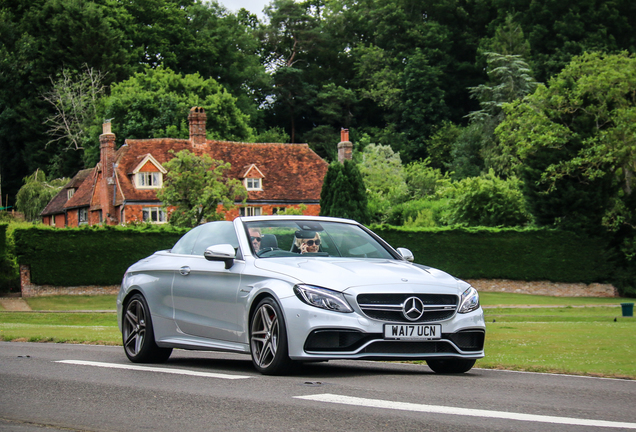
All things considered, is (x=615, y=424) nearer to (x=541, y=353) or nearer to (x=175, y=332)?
(x=175, y=332)

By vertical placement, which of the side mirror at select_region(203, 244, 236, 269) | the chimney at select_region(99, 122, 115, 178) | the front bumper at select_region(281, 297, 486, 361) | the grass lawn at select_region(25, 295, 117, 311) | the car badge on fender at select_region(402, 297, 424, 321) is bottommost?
the grass lawn at select_region(25, 295, 117, 311)

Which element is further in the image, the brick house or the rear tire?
the brick house

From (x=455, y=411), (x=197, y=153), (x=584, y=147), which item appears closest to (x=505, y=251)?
(x=584, y=147)

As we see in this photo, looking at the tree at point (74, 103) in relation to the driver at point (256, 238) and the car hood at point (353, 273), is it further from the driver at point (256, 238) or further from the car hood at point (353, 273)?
the car hood at point (353, 273)

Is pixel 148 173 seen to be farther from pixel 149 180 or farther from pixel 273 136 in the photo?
pixel 273 136

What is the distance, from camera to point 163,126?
76.4 m

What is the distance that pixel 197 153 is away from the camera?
70.2 metres

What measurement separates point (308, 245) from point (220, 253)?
1027mm

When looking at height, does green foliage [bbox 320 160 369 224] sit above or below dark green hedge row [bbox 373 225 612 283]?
above

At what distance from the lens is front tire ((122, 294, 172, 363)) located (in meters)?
11.1

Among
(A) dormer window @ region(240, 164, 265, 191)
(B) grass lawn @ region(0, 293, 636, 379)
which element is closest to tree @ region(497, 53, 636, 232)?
(B) grass lawn @ region(0, 293, 636, 379)

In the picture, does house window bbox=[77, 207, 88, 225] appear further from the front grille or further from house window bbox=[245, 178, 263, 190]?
the front grille

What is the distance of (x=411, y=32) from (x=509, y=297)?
2068 inches

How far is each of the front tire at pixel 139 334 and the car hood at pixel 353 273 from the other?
2.15 meters
